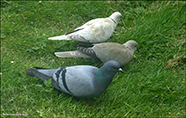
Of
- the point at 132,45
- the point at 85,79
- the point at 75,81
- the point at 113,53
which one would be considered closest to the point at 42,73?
the point at 75,81

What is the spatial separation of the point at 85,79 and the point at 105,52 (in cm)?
83

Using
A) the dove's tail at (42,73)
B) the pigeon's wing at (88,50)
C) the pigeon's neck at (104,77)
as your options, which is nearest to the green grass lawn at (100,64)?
the dove's tail at (42,73)

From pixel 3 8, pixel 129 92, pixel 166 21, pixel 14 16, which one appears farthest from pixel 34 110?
pixel 166 21

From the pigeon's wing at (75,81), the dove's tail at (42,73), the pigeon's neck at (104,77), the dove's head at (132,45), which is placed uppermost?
the dove's head at (132,45)

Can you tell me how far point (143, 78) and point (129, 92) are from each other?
42cm

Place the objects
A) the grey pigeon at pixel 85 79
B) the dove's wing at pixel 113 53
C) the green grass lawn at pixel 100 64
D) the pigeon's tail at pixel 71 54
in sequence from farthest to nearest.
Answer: the pigeon's tail at pixel 71 54 → the dove's wing at pixel 113 53 → the green grass lawn at pixel 100 64 → the grey pigeon at pixel 85 79

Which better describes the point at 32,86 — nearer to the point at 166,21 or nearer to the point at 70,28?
the point at 70,28

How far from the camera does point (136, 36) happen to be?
4477 millimetres

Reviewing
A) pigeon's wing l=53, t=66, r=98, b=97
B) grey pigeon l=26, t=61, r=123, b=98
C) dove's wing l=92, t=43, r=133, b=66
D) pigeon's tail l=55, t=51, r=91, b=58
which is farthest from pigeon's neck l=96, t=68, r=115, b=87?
pigeon's tail l=55, t=51, r=91, b=58

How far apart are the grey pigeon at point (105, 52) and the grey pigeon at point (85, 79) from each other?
0.61 metres

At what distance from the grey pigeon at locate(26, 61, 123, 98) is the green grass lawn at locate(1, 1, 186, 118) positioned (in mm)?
188

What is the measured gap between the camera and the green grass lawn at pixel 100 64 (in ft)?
10.9

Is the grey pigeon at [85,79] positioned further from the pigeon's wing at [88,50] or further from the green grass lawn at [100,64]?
the pigeon's wing at [88,50]

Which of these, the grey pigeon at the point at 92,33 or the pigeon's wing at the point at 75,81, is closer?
the pigeon's wing at the point at 75,81
